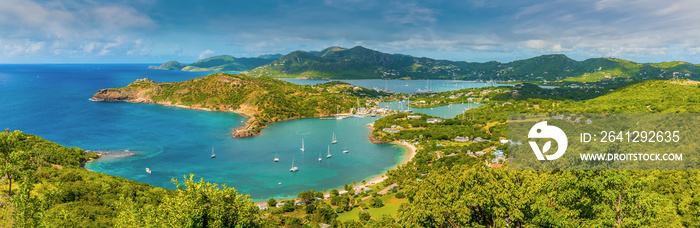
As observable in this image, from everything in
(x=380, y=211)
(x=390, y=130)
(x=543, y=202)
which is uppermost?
(x=543, y=202)

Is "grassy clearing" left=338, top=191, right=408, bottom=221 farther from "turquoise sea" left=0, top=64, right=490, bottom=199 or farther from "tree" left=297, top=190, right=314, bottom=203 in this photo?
"turquoise sea" left=0, top=64, right=490, bottom=199

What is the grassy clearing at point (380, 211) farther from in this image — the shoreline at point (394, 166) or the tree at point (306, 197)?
the shoreline at point (394, 166)

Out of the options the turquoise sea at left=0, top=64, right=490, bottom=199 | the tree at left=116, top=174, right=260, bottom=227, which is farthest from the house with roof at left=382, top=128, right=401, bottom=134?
the tree at left=116, top=174, right=260, bottom=227

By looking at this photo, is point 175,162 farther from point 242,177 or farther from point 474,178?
point 474,178

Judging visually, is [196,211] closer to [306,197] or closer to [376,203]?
[376,203]

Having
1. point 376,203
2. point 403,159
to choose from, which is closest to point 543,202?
point 376,203

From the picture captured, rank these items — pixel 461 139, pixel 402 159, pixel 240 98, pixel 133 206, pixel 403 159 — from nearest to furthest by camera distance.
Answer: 1. pixel 133 206
2. pixel 403 159
3. pixel 402 159
4. pixel 461 139
5. pixel 240 98
